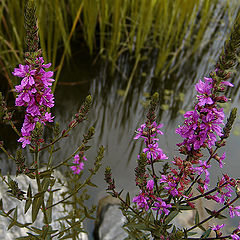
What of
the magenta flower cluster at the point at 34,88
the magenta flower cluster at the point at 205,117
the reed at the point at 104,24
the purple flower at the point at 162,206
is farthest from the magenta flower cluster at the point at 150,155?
the reed at the point at 104,24

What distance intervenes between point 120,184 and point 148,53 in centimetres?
265

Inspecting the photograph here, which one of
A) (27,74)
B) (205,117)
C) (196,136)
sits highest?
(27,74)

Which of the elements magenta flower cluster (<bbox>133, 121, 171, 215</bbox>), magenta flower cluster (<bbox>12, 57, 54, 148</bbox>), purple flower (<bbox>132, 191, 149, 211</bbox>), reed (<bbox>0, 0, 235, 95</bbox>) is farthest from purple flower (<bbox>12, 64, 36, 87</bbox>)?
reed (<bbox>0, 0, 235, 95</bbox>)

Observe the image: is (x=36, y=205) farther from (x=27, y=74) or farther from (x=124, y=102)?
(x=124, y=102)

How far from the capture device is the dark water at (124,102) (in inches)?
119

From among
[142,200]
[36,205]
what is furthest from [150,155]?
[36,205]

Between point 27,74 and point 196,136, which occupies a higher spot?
point 27,74

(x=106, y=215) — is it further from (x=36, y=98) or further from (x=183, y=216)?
(x=36, y=98)

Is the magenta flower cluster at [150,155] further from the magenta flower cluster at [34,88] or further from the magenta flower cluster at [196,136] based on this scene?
the magenta flower cluster at [34,88]

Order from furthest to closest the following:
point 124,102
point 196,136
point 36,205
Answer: point 124,102 → point 36,205 → point 196,136

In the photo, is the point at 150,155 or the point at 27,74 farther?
the point at 150,155

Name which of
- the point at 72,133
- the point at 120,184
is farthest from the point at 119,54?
the point at 120,184

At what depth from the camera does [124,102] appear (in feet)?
12.8

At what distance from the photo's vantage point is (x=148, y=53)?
4.74 m
